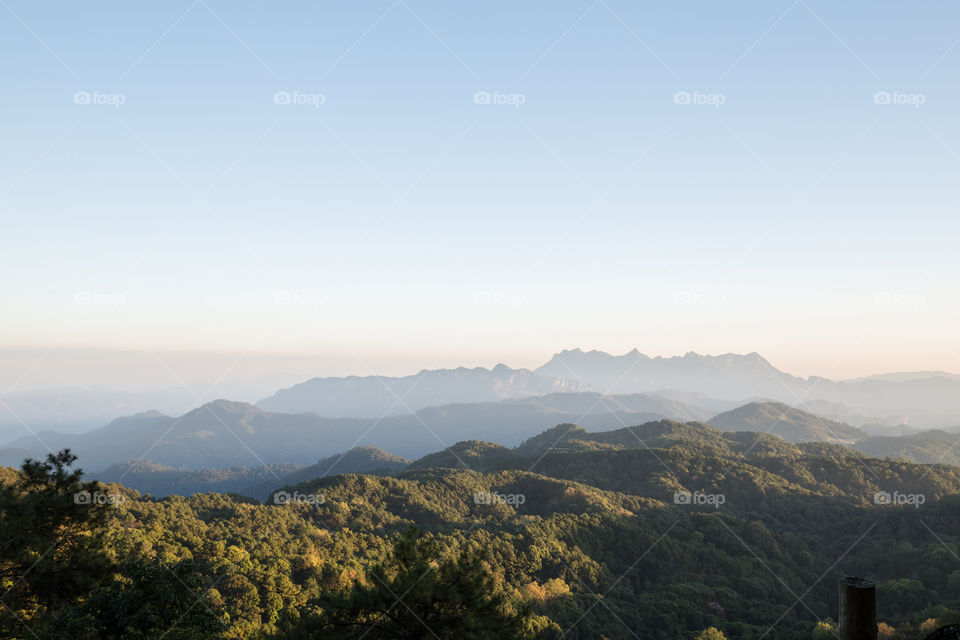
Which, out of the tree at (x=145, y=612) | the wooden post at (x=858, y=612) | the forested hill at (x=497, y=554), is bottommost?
the forested hill at (x=497, y=554)

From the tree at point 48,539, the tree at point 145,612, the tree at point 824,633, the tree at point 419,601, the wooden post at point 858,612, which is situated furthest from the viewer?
the tree at point 824,633

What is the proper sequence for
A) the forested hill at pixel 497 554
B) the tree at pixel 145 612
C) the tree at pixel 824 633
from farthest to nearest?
1. the tree at pixel 824 633
2. the forested hill at pixel 497 554
3. the tree at pixel 145 612

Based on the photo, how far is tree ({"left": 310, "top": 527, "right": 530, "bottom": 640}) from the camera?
16.4 meters

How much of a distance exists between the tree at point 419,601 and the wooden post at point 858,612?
13.5 meters

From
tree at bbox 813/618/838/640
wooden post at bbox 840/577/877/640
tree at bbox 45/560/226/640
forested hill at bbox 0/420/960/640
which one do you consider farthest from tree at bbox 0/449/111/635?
tree at bbox 813/618/838/640

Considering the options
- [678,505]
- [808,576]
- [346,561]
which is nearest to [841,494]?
[678,505]

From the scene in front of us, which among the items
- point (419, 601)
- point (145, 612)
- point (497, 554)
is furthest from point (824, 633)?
point (145, 612)

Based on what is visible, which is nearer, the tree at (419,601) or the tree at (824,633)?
the tree at (419,601)

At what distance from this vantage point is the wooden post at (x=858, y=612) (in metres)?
5.43

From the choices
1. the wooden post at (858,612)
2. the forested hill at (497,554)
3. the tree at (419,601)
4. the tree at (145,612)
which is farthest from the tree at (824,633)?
the wooden post at (858,612)

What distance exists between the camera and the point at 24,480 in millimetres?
24625

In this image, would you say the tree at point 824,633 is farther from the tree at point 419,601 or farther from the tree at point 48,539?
the tree at point 48,539

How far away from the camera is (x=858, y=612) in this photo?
17.9 feet

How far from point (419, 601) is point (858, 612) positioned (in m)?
14.0
